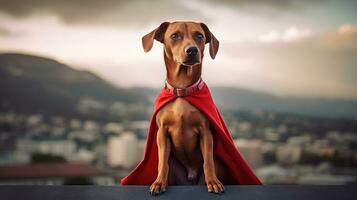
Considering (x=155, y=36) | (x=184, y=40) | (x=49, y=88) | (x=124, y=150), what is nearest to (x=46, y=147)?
(x=49, y=88)

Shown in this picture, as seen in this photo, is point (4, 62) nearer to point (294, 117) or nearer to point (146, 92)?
point (146, 92)

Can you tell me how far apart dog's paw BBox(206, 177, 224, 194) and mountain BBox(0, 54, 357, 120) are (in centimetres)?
244

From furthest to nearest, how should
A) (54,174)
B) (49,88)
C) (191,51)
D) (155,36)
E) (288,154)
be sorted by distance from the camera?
(288,154)
(49,88)
(54,174)
(155,36)
(191,51)

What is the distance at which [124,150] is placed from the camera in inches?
157

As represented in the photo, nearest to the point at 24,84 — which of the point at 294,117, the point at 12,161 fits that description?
the point at 12,161

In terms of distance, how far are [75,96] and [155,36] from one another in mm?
2598

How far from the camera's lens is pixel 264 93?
4.25m

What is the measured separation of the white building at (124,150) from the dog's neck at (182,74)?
197 cm

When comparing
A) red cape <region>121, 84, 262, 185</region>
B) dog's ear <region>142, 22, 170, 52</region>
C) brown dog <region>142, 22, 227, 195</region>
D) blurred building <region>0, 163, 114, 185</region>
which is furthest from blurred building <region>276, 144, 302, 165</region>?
dog's ear <region>142, 22, 170, 52</region>

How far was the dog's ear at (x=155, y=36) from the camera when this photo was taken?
1.67 m

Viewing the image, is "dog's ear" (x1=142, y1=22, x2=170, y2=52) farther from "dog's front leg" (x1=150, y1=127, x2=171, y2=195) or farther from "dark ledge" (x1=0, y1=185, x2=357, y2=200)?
"dark ledge" (x1=0, y1=185, x2=357, y2=200)

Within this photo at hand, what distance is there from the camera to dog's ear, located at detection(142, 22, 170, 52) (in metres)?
1.67

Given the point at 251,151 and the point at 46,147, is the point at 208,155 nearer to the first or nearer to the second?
the point at 251,151

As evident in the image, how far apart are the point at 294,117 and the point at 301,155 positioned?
12.7 inches
